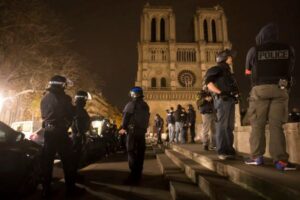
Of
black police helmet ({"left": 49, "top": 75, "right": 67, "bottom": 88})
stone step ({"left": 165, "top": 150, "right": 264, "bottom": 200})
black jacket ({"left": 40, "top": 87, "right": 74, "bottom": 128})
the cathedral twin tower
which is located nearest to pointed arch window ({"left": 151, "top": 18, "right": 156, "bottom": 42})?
the cathedral twin tower

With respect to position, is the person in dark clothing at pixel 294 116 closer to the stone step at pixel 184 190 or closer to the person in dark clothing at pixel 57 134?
the stone step at pixel 184 190

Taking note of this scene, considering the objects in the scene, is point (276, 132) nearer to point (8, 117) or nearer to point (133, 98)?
point (133, 98)

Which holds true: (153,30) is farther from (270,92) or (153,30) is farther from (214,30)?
(270,92)

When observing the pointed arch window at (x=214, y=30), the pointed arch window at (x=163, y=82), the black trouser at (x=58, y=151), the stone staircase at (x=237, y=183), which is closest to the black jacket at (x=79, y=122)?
the black trouser at (x=58, y=151)

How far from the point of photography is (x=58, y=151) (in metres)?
3.70

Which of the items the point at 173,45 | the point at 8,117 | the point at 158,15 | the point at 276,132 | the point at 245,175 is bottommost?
the point at 245,175

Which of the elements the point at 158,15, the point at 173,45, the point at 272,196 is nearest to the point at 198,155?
the point at 272,196

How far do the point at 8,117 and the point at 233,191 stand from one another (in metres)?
29.5

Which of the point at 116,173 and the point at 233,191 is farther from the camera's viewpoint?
the point at 116,173

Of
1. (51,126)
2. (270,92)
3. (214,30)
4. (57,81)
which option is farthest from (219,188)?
(214,30)

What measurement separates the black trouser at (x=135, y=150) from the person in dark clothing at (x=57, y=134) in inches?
46.1

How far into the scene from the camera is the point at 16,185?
382cm

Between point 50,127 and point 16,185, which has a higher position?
point 50,127

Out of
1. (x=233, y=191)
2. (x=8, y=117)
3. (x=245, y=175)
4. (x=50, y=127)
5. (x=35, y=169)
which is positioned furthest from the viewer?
(x=8, y=117)
